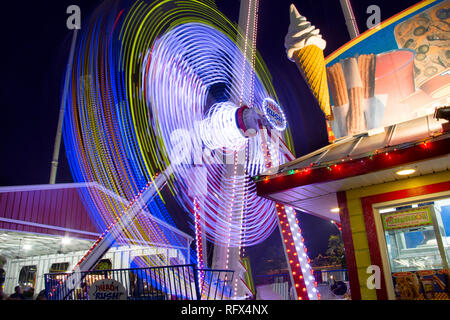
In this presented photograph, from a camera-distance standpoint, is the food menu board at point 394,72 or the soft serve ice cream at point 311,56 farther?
the soft serve ice cream at point 311,56

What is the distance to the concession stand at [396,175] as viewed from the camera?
14.9ft

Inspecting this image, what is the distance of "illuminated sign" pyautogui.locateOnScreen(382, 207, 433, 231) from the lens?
4.80 metres

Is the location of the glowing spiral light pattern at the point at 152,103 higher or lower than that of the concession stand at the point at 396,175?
higher

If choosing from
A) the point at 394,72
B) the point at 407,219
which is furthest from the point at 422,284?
the point at 394,72

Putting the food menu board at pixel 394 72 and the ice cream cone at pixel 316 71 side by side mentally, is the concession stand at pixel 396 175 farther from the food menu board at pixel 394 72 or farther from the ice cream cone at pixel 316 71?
the ice cream cone at pixel 316 71

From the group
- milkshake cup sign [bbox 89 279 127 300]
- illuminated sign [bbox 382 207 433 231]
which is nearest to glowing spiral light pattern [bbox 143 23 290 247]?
milkshake cup sign [bbox 89 279 127 300]

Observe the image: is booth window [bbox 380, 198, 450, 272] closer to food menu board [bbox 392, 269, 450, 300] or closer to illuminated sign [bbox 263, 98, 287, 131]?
food menu board [bbox 392, 269, 450, 300]

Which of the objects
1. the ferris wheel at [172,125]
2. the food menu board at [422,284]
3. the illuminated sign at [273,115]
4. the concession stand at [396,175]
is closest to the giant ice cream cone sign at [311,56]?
the concession stand at [396,175]

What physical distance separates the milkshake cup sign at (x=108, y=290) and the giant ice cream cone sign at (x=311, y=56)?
552 centimetres

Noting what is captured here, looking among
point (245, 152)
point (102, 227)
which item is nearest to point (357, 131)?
point (245, 152)

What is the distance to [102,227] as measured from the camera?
15.1 m

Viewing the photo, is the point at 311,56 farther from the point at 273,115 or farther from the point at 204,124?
the point at 204,124

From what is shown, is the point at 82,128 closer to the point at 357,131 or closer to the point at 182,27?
the point at 182,27

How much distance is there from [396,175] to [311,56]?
13.0 feet
